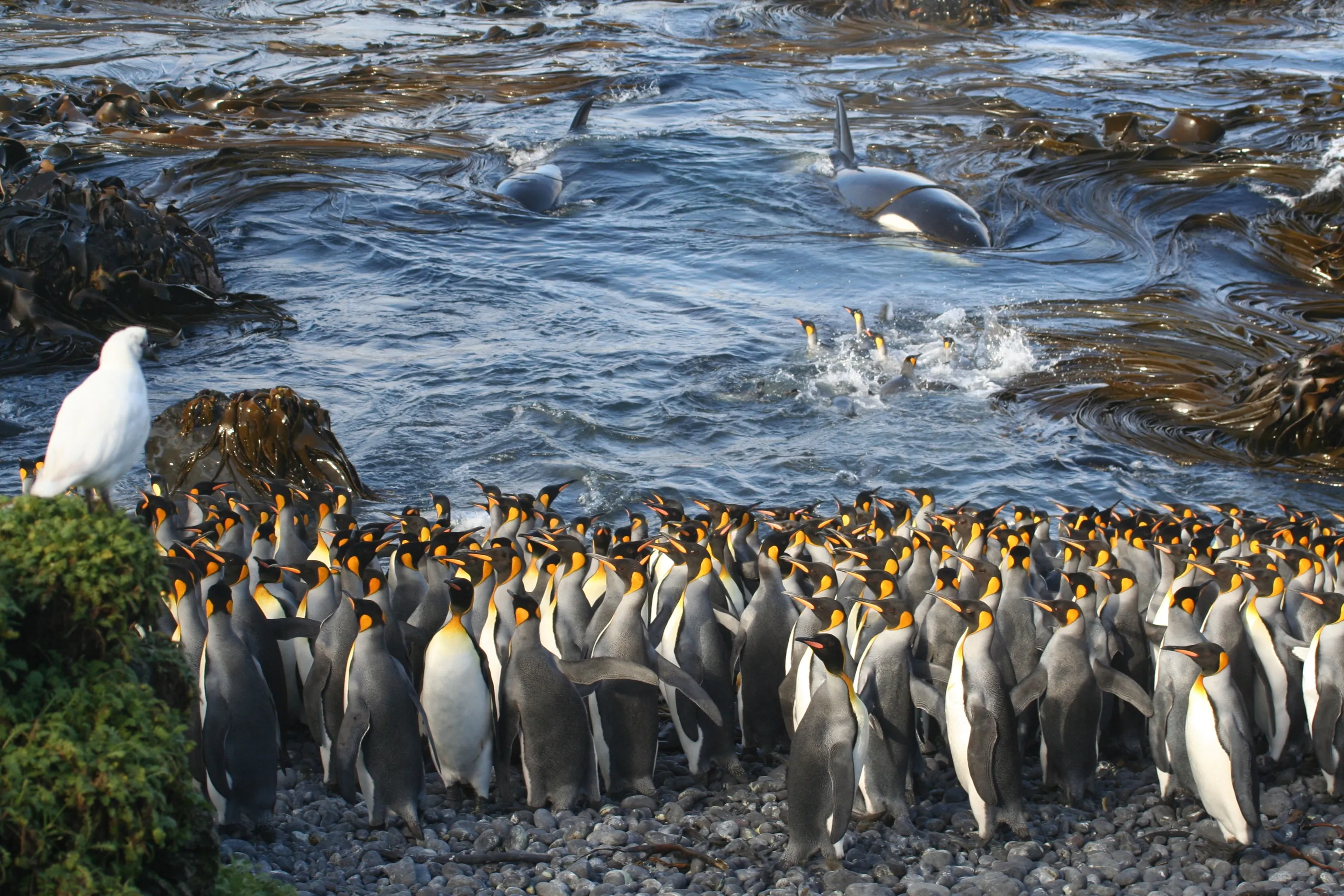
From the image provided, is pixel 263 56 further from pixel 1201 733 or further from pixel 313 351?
pixel 1201 733

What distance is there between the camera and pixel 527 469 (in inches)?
369

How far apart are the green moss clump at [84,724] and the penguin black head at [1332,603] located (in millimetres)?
4559

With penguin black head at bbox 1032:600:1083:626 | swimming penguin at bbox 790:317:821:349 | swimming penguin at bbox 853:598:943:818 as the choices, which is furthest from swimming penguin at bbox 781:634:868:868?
swimming penguin at bbox 790:317:821:349

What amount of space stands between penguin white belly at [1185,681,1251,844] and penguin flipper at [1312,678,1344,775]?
0.58 meters

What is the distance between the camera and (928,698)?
17.0 ft

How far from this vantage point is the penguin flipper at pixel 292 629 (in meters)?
5.27

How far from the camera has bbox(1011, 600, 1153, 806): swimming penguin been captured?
523cm

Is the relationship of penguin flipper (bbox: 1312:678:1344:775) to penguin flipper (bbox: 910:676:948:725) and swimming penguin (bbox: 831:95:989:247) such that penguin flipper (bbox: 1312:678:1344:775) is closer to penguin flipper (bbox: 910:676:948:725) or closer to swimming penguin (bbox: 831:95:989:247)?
penguin flipper (bbox: 910:676:948:725)

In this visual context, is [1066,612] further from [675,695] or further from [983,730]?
[675,695]

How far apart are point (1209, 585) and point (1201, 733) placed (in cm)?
109

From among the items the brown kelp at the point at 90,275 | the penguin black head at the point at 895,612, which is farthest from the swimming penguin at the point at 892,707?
the brown kelp at the point at 90,275

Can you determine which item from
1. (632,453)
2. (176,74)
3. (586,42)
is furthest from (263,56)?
(632,453)

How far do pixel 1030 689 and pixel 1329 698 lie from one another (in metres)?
1.26

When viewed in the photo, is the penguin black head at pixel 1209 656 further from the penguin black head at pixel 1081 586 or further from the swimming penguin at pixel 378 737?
the swimming penguin at pixel 378 737
